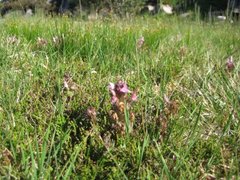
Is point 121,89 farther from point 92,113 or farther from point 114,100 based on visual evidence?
point 92,113

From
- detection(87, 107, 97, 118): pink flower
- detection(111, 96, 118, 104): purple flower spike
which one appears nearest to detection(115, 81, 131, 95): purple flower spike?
detection(111, 96, 118, 104): purple flower spike

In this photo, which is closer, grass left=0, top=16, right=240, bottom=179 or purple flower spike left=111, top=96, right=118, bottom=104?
grass left=0, top=16, right=240, bottom=179

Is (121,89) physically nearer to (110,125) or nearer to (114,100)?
(114,100)

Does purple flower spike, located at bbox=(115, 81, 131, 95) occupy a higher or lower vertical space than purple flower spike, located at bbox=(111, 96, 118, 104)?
higher

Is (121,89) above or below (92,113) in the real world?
above

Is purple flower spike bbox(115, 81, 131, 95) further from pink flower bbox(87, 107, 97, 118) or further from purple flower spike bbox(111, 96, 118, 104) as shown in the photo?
pink flower bbox(87, 107, 97, 118)

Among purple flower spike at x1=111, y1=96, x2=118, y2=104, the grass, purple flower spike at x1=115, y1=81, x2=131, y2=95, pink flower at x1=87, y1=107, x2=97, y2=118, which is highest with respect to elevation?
purple flower spike at x1=115, y1=81, x2=131, y2=95

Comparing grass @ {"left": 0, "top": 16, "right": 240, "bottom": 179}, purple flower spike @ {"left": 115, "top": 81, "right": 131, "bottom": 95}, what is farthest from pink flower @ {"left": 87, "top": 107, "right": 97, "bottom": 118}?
purple flower spike @ {"left": 115, "top": 81, "right": 131, "bottom": 95}

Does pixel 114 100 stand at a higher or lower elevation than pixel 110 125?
higher

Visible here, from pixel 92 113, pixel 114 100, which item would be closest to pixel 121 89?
pixel 114 100

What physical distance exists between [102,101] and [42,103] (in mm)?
391

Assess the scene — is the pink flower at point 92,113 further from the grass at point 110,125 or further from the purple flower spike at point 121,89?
the purple flower spike at point 121,89

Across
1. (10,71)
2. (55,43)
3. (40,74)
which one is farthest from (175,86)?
(55,43)

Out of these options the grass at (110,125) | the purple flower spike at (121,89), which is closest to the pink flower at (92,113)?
→ the grass at (110,125)
